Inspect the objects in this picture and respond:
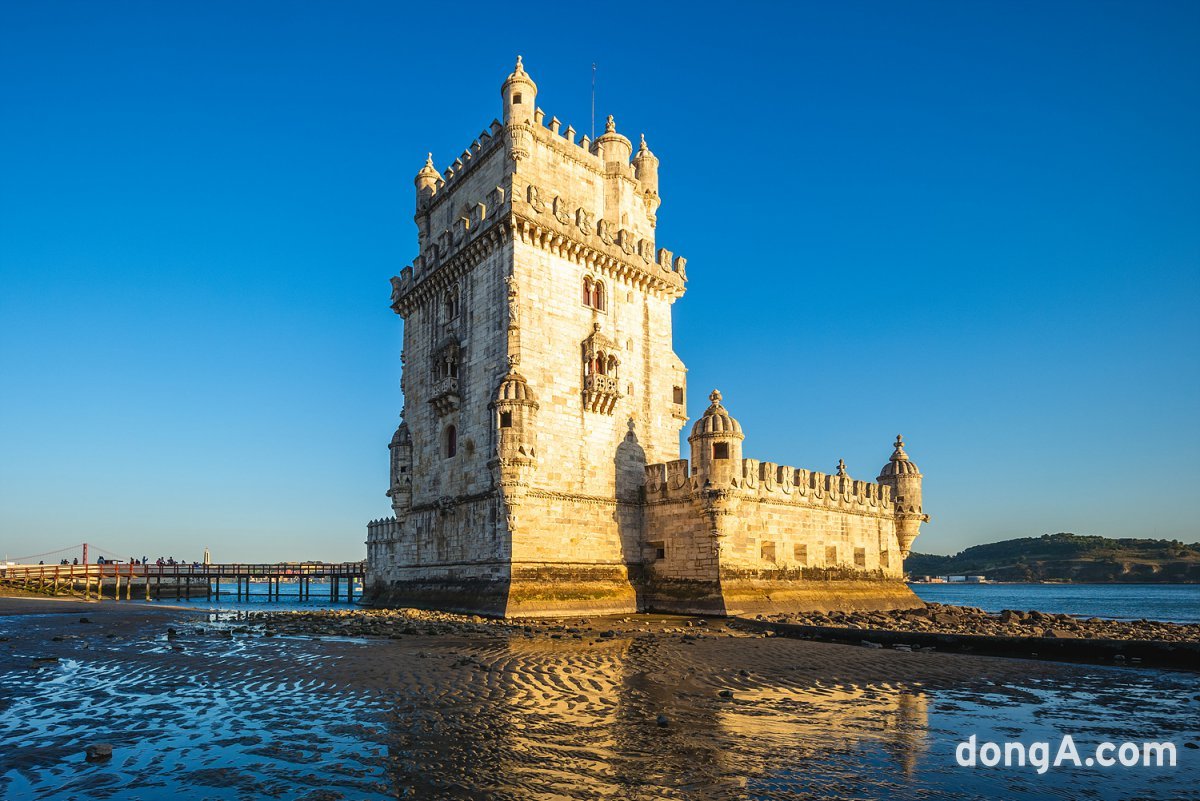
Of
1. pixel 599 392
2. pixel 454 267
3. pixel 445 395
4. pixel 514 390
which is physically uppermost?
pixel 454 267

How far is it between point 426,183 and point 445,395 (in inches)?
549

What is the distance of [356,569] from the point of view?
62031mm

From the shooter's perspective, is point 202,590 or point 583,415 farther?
point 202,590

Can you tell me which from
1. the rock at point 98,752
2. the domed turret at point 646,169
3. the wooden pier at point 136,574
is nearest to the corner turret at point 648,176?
the domed turret at point 646,169

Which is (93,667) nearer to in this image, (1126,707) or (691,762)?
(691,762)

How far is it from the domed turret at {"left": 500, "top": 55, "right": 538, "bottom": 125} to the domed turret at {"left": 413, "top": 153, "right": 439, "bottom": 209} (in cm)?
847

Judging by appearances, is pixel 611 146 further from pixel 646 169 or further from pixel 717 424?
pixel 717 424

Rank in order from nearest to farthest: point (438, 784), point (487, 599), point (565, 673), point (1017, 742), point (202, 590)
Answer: point (438, 784), point (1017, 742), point (565, 673), point (487, 599), point (202, 590)

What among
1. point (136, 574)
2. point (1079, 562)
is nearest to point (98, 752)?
point (136, 574)

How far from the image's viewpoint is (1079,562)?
13850 cm

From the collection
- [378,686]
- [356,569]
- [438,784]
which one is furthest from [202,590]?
[438,784]

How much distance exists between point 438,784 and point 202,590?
89676mm

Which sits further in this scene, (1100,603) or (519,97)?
(1100,603)

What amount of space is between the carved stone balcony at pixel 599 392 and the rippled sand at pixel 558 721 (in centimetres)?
1439
